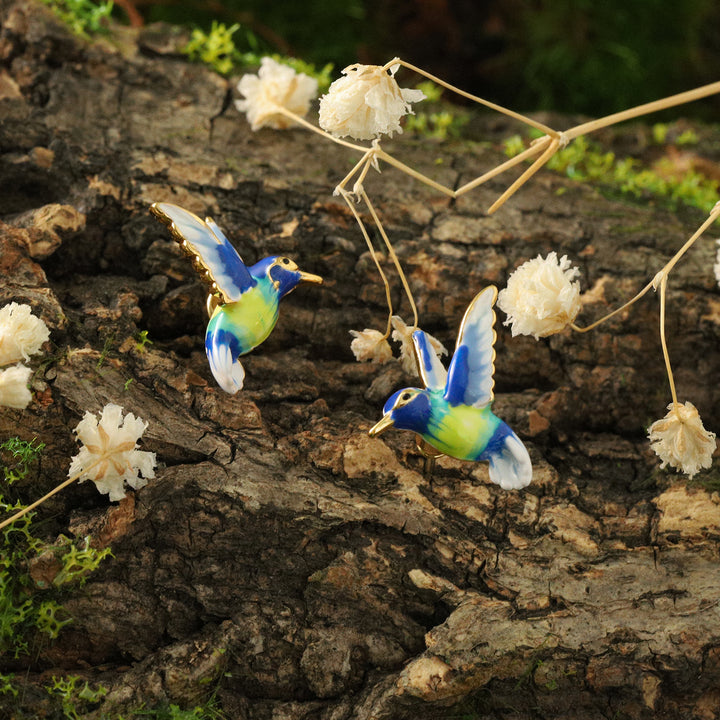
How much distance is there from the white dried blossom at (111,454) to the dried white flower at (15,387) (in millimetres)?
108

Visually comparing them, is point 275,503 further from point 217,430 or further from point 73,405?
point 73,405

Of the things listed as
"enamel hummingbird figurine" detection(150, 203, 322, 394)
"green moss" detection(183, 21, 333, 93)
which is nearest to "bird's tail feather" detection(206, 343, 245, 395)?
"enamel hummingbird figurine" detection(150, 203, 322, 394)

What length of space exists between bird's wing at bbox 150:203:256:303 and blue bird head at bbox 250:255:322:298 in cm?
6

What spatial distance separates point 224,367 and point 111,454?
0.83 ft

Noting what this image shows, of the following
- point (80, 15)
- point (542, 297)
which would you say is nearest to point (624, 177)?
point (542, 297)

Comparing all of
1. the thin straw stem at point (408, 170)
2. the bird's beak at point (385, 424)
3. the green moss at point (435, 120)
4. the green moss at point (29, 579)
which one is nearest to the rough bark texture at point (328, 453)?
the green moss at point (29, 579)

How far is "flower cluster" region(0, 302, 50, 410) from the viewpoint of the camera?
4.57 feet

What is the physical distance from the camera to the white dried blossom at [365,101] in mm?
1430

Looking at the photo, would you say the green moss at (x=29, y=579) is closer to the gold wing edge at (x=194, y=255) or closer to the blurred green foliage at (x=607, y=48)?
the gold wing edge at (x=194, y=255)

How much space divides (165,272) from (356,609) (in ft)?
2.75

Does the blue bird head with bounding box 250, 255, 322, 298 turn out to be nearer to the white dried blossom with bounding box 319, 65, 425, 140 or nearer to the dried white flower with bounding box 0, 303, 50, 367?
the white dried blossom with bounding box 319, 65, 425, 140

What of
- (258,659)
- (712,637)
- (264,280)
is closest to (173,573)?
(258,659)

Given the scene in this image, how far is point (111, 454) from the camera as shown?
1.39 m

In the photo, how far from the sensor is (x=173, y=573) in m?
1.44
